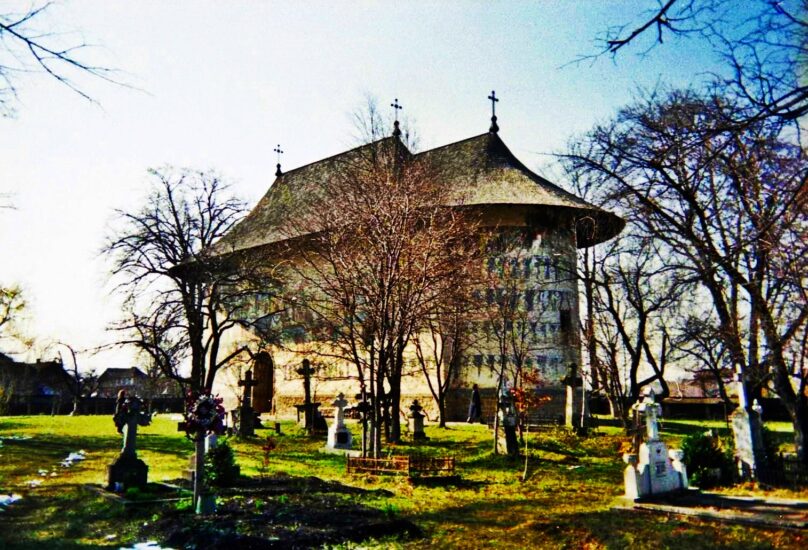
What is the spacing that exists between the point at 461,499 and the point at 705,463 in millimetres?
4618

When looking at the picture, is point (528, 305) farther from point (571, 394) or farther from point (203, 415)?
point (203, 415)

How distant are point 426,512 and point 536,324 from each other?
17428 millimetres

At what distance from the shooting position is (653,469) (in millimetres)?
10297

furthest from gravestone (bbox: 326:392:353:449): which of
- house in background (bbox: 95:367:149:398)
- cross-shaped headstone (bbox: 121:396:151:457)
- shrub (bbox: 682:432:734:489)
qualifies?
house in background (bbox: 95:367:149:398)

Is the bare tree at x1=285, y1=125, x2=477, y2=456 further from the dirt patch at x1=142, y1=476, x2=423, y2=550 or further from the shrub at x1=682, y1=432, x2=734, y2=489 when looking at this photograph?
the shrub at x1=682, y1=432, x2=734, y2=489

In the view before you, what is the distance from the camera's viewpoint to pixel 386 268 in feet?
50.2

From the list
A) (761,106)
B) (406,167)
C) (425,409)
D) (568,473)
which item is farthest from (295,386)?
(761,106)

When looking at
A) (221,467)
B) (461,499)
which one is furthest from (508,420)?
(221,467)

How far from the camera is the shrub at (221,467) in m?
11.4

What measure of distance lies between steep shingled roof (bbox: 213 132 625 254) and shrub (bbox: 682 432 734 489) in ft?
38.1

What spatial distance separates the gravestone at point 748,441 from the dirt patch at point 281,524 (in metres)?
6.94

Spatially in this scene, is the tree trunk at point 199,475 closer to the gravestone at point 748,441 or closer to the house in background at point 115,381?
the gravestone at point 748,441

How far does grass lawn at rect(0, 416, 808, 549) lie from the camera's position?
26.2 ft

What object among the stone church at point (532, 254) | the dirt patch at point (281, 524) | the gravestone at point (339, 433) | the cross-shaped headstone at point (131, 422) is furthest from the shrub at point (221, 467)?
the stone church at point (532, 254)
